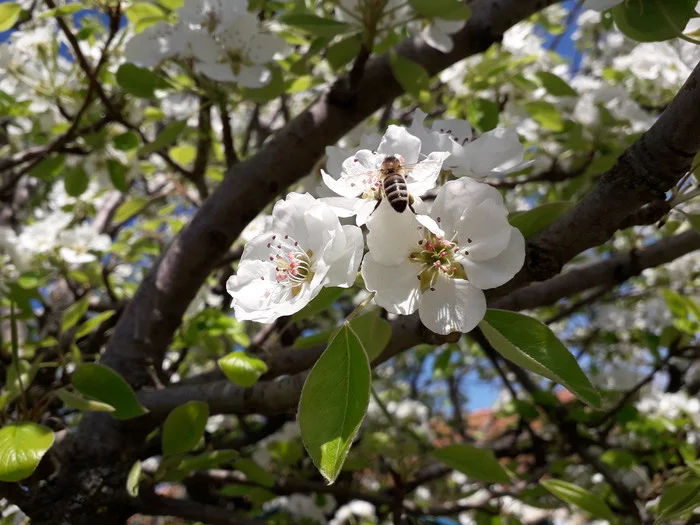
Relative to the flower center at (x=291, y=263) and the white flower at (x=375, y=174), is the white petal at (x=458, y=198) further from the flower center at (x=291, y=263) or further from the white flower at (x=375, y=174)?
the flower center at (x=291, y=263)

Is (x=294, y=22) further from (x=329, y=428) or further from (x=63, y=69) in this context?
(x=63, y=69)

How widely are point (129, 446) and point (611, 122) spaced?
1.76m

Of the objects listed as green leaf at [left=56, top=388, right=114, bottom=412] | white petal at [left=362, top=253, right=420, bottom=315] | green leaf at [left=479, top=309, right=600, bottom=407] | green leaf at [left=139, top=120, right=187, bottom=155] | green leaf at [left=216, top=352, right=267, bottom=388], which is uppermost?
green leaf at [left=139, top=120, right=187, bottom=155]

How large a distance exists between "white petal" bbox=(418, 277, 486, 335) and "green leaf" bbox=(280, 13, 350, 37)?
76 cm

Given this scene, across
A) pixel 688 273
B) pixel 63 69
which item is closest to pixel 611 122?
pixel 688 273

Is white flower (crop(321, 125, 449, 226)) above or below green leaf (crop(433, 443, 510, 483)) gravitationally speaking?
above

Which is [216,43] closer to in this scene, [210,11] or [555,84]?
[210,11]

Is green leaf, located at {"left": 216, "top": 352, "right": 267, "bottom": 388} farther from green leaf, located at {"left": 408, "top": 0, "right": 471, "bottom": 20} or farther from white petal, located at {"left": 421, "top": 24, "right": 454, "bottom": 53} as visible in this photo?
white petal, located at {"left": 421, "top": 24, "right": 454, "bottom": 53}

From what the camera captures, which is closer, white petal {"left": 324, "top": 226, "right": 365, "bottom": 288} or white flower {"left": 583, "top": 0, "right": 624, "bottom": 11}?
white petal {"left": 324, "top": 226, "right": 365, "bottom": 288}

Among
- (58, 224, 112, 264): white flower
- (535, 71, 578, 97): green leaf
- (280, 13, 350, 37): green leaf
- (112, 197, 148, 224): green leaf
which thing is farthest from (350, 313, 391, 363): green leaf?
(112, 197, 148, 224): green leaf

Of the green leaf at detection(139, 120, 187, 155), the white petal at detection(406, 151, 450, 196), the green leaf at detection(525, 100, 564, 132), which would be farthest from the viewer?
the green leaf at detection(525, 100, 564, 132)

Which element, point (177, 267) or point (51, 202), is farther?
point (51, 202)

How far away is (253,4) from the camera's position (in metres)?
1.54

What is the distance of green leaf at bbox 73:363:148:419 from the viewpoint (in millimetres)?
1088
